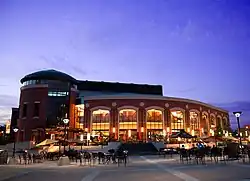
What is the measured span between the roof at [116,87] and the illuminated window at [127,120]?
19.5 meters

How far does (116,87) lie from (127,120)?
21.8m

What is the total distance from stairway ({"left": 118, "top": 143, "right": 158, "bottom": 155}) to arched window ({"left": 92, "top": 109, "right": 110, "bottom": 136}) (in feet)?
41.6

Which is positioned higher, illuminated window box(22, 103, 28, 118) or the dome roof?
the dome roof

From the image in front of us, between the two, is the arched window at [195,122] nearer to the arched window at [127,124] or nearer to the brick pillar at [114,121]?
the arched window at [127,124]

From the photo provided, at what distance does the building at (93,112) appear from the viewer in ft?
160

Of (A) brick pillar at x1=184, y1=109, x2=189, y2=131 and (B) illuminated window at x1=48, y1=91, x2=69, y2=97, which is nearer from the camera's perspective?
(B) illuminated window at x1=48, y1=91, x2=69, y2=97

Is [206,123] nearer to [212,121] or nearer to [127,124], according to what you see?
[212,121]

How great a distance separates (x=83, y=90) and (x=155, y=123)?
24.0m

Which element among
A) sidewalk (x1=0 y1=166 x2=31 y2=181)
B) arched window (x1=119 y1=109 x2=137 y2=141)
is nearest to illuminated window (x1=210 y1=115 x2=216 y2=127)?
arched window (x1=119 y1=109 x2=137 y2=141)

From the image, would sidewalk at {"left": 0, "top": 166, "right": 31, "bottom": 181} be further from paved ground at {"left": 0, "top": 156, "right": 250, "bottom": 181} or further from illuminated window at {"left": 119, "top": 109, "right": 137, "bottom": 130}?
illuminated window at {"left": 119, "top": 109, "right": 137, "bottom": 130}

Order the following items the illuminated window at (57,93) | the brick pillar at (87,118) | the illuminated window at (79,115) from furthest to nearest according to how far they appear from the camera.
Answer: the illuminated window at (79,115) < the illuminated window at (57,93) < the brick pillar at (87,118)

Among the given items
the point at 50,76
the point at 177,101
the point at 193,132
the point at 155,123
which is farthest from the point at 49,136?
the point at 193,132

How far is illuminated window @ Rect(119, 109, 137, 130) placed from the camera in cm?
4972

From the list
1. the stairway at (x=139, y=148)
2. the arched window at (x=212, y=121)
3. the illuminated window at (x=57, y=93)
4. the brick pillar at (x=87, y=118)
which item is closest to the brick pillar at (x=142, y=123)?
the brick pillar at (x=87, y=118)
